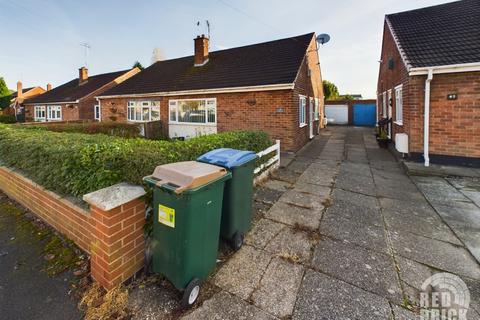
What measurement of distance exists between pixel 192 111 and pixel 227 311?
11.3 meters

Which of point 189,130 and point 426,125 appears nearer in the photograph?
point 426,125

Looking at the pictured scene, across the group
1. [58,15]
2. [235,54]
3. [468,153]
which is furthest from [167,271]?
[235,54]

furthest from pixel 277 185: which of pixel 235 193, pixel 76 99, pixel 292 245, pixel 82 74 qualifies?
pixel 82 74

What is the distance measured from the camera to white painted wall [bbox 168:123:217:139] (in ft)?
38.9

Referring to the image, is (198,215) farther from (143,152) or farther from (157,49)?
(157,49)

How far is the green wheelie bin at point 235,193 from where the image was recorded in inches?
113

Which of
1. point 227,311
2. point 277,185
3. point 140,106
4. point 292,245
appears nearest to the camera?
point 227,311

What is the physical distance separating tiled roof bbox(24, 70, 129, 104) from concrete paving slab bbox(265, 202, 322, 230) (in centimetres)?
2575

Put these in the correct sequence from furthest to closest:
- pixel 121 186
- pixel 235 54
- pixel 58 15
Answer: pixel 235 54
pixel 58 15
pixel 121 186

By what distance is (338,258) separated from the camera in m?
2.92

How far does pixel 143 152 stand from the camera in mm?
2840

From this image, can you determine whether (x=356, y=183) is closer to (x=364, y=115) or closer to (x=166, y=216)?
(x=166, y=216)

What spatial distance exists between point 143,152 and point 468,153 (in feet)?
28.9

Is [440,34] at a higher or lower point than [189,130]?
higher
